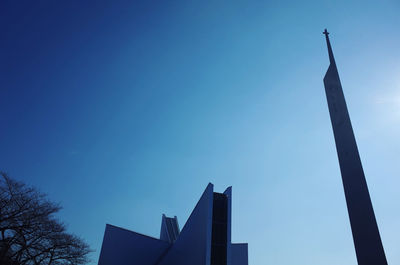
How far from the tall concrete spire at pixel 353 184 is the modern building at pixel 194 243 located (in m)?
6.08

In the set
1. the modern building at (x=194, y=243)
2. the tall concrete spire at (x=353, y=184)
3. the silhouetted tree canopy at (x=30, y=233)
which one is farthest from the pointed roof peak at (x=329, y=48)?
the silhouetted tree canopy at (x=30, y=233)

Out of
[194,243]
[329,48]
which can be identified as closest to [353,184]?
[329,48]

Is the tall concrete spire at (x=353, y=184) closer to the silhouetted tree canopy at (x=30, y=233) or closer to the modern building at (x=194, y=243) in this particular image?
the modern building at (x=194, y=243)

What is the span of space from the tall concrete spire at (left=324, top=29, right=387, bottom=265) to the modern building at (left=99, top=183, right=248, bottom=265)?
6.08 metres

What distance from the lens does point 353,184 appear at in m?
7.34

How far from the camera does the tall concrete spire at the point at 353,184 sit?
21.2 feet

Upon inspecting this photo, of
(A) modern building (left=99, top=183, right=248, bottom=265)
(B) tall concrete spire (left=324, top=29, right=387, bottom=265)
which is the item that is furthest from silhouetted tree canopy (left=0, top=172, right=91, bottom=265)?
(B) tall concrete spire (left=324, top=29, right=387, bottom=265)

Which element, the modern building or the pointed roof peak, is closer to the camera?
the pointed roof peak

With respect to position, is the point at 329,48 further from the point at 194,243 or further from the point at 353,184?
the point at 194,243

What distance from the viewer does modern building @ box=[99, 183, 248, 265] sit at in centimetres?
1216

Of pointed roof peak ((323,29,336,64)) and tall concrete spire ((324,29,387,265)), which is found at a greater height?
pointed roof peak ((323,29,336,64))

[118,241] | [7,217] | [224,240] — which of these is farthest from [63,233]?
[118,241]

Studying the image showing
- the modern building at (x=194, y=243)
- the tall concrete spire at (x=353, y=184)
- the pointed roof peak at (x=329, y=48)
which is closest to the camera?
the tall concrete spire at (x=353, y=184)

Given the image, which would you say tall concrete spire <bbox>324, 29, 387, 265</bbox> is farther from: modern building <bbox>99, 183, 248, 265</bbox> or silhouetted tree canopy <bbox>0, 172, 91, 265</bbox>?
silhouetted tree canopy <bbox>0, 172, 91, 265</bbox>
